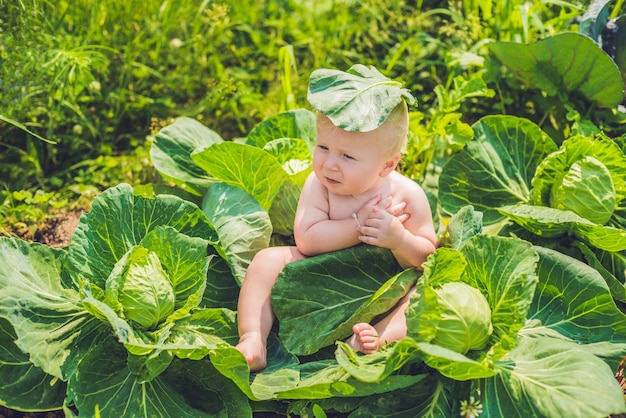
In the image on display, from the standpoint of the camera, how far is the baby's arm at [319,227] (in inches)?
115

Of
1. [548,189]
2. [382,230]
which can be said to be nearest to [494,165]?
[548,189]

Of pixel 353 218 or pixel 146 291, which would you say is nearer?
pixel 146 291

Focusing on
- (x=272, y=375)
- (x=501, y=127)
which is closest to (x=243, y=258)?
(x=272, y=375)

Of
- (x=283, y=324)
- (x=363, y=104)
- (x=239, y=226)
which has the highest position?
(x=363, y=104)

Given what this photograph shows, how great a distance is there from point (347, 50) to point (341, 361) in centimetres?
306

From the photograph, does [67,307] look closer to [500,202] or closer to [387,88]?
[387,88]

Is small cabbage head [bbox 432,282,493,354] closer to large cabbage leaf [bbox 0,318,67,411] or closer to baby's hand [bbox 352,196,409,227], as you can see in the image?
baby's hand [bbox 352,196,409,227]

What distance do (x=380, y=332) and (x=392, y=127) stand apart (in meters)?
0.82

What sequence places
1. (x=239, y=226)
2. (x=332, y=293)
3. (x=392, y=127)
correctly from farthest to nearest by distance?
1. (x=239, y=226)
2. (x=332, y=293)
3. (x=392, y=127)

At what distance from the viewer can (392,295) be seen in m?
2.80

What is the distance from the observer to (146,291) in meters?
2.57

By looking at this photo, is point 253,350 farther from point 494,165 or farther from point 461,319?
point 494,165

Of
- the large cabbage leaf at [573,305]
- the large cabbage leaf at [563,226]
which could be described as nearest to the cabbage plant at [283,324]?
the large cabbage leaf at [573,305]

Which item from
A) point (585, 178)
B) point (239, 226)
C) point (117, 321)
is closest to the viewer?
point (117, 321)
